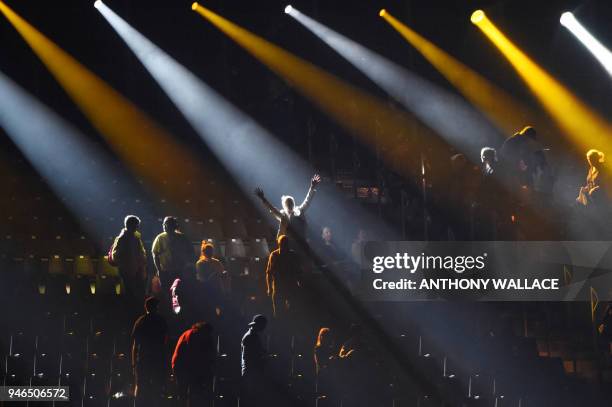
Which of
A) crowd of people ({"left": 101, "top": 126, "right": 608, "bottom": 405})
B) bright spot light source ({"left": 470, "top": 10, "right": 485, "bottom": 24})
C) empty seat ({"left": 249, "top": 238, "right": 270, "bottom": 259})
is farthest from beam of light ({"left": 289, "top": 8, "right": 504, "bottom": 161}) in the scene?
empty seat ({"left": 249, "top": 238, "right": 270, "bottom": 259})

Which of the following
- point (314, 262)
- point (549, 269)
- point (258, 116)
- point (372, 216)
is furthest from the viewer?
point (258, 116)

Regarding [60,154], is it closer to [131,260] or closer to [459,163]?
[131,260]

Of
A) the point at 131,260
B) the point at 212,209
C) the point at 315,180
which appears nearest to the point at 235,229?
the point at 212,209

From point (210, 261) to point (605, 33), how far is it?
8.36 metres

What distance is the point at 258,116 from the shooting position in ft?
49.3

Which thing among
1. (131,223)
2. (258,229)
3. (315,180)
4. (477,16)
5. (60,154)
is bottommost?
(131,223)

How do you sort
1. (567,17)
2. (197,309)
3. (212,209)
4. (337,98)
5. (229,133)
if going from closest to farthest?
(197,309)
(567,17)
(212,209)
(337,98)
(229,133)

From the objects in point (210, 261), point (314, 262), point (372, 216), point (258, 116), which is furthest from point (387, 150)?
point (210, 261)

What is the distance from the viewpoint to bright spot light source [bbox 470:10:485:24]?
42.7 feet

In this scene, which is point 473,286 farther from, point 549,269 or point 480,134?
point 480,134

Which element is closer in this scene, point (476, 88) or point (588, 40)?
point (588, 40)

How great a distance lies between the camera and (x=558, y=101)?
13539 millimetres

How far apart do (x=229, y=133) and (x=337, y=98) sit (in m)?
2.26

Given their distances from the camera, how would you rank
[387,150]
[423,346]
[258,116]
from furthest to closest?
1. [258,116]
2. [387,150]
3. [423,346]
